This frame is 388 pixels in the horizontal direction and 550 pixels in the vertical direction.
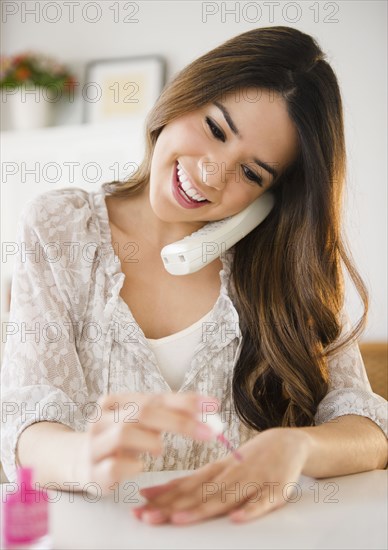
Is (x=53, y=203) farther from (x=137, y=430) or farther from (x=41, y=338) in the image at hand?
(x=137, y=430)

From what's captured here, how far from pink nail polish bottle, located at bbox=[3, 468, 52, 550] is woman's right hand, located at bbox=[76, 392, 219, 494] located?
68 millimetres

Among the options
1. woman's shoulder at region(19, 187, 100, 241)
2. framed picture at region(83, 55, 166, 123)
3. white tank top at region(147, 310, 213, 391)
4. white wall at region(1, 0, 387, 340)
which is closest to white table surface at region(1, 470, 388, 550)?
white tank top at region(147, 310, 213, 391)

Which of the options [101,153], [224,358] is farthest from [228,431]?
[101,153]

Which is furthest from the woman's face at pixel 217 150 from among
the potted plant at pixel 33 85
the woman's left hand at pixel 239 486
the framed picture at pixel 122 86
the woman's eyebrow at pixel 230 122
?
the potted plant at pixel 33 85

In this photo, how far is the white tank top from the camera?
132cm

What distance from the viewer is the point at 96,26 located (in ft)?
→ 9.71

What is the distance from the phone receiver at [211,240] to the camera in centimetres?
137

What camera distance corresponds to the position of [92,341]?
129cm

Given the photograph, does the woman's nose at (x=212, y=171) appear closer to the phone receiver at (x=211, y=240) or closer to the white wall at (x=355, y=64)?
the phone receiver at (x=211, y=240)

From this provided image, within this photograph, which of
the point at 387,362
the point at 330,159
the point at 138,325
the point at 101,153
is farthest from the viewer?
the point at 101,153

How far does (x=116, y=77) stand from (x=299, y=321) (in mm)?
1829

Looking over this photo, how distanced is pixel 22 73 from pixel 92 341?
80.3 inches

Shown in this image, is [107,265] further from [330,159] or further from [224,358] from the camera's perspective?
[330,159]

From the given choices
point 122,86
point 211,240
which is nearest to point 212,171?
point 211,240
